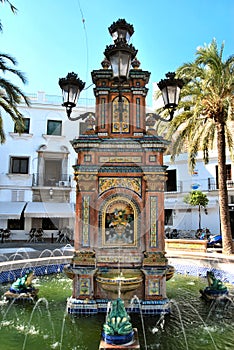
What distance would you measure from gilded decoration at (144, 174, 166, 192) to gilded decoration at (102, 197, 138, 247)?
1.91 ft

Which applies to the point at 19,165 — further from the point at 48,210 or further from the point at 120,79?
the point at 120,79

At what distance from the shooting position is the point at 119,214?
6.89m

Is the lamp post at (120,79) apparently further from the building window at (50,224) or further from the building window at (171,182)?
the building window at (171,182)

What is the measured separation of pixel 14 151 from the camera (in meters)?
24.4

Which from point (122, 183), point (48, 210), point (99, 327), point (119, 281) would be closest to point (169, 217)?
point (48, 210)

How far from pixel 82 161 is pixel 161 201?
195cm

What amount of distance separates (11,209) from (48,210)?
2.71 meters

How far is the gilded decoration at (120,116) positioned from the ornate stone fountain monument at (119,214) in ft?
0.41

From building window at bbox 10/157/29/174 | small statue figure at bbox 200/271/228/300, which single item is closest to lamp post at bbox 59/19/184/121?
small statue figure at bbox 200/271/228/300

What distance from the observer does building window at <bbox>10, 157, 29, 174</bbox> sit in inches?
955

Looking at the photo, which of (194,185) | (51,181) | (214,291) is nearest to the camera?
(214,291)

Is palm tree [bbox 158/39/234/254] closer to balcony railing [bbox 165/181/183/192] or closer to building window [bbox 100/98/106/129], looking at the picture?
building window [bbox 100/98/106/129]

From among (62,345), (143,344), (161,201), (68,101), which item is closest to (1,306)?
(62,345)

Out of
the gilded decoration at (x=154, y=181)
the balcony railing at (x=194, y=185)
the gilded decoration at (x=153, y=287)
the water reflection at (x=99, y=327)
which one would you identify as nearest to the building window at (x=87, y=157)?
the gilded decoration at (x=154, y=181)
